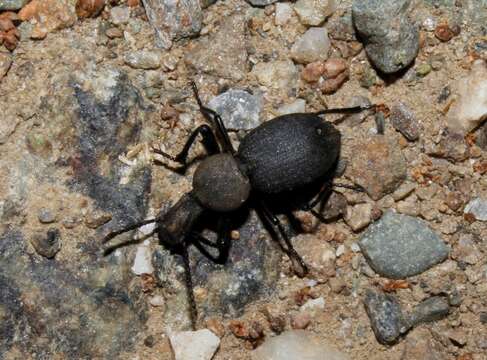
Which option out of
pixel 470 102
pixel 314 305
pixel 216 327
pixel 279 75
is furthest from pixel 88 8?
pixel 470 102

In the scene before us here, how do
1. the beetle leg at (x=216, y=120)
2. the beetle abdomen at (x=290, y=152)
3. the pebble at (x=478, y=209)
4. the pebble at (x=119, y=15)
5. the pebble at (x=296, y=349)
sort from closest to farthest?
the beetle abdomen at (x=290, y=152)
the pebble at (x=296, y=349)
the pebble at (x=478, y=209)
the beetle leg at (x=216, y=120)
the pebble at (x=119, y=15)

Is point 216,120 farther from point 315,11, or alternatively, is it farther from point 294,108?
point 315,11

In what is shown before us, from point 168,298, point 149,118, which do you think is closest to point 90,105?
point 149,118

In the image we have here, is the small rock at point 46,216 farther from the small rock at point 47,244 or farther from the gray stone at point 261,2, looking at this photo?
the gray stone at point 261,2

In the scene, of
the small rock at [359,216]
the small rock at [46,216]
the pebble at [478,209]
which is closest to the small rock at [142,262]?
the small rock at [46,216]

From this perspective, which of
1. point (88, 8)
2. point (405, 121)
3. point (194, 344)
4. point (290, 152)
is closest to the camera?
point (290, 152)

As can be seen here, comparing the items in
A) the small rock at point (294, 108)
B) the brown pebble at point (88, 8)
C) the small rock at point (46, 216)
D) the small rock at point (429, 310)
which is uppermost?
the brown pebble at point (88, 8)
